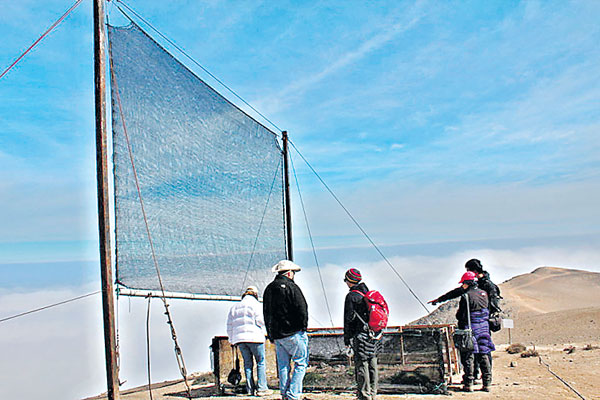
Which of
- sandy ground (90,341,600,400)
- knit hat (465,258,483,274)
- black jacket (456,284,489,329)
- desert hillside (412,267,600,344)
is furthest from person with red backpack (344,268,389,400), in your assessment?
desert hillside (412,267,600,344)

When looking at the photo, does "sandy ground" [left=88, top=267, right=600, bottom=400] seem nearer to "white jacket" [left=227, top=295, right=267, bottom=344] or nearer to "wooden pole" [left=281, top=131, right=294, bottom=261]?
"white jacket" [left=227, top=295, right=267, bottom=344]

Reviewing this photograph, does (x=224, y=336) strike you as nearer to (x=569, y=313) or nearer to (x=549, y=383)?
(x=549, y=383)

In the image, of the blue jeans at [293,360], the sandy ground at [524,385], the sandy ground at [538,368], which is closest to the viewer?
the blue jeans at [293,360]

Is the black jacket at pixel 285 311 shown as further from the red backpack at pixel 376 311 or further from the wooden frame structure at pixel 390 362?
the wooden frame structure at pixel 390 362

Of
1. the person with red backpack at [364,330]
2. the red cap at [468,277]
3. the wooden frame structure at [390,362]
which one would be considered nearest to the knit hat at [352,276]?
the person with red backpack at [364,330]

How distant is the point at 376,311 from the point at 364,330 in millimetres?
280

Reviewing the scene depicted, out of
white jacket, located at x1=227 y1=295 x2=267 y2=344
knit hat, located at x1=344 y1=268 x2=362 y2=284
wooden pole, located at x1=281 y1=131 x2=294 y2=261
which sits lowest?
white jacket, located at x1=227 y1=295 x2=267 y2=344

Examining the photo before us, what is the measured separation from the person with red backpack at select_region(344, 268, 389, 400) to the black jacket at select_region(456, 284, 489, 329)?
1902mm

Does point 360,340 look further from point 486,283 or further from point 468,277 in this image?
point 486,283

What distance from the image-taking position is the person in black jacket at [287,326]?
7492 millimetres

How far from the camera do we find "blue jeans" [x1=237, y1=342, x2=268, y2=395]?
29.1ft

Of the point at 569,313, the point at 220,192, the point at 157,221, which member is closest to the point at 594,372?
the point at 220,192

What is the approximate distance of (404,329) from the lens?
29.0 ft

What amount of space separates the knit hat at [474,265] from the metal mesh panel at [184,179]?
13.2 feet
